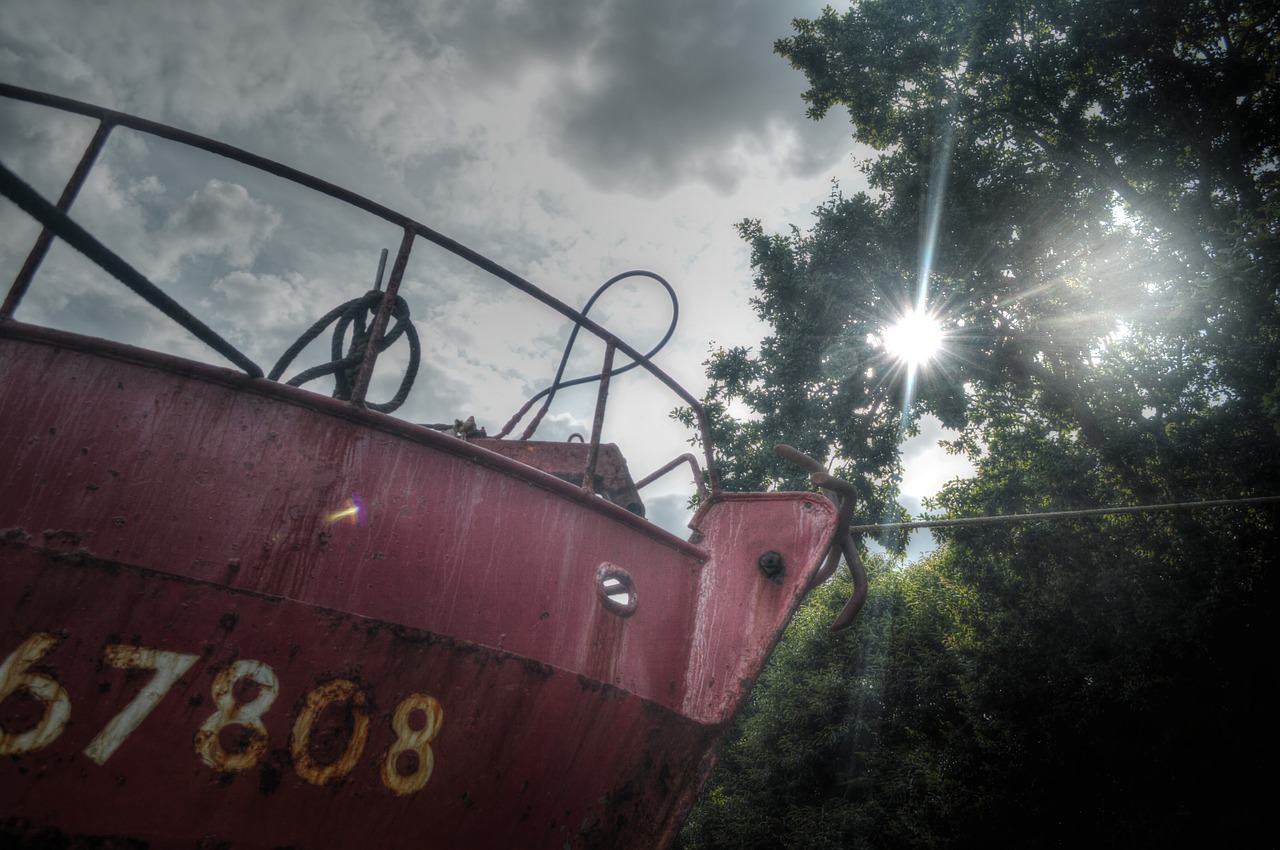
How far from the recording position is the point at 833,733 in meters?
13.2

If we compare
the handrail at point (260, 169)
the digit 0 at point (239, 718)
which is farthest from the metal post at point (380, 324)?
the digit 0 at point (239, 718)

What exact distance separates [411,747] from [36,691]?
0.90 meters

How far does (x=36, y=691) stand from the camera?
1.44m

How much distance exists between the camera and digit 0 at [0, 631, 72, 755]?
1.42m

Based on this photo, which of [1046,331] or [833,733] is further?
[833,733]

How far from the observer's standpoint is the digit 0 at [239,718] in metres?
1.55

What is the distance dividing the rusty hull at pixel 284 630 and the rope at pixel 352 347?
0.64 metres

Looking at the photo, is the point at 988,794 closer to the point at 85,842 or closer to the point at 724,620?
the point at 724,620

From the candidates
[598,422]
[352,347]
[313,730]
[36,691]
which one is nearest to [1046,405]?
[598,422]

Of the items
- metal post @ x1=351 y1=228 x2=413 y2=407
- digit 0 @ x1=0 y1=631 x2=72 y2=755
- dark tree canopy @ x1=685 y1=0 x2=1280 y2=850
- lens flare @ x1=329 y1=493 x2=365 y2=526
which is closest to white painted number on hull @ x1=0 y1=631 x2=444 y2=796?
digit 0 @ x1=0 y1=631 x2=72 y2=755

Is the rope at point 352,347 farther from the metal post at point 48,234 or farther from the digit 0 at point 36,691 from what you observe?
the digit 0 at point 36,691

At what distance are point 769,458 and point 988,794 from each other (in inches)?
265

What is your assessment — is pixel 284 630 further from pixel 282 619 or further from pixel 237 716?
pixel 237 716

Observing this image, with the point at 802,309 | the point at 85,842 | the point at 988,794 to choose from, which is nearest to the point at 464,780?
the point at 85,842
